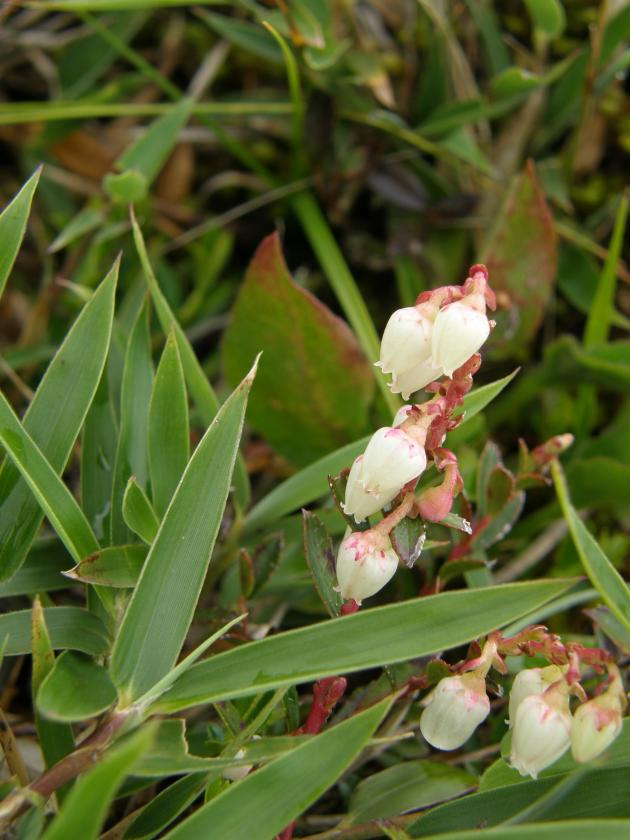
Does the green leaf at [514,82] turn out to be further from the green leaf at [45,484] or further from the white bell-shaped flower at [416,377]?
the green leaf at [45,484]

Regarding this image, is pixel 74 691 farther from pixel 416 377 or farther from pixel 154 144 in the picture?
pixel 154 144

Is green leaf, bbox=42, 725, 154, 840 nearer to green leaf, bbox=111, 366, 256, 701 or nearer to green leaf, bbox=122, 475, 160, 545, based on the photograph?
green leaf, bbox=111, 366, 256, 701

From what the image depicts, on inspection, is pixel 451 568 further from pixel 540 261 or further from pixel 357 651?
pixel 540 261

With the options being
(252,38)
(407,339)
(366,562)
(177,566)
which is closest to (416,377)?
(407,339)

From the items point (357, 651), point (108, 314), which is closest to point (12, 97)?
point (108, 314)

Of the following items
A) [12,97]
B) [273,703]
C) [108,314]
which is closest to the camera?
[273,703]

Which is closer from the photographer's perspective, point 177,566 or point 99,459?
point 177,566

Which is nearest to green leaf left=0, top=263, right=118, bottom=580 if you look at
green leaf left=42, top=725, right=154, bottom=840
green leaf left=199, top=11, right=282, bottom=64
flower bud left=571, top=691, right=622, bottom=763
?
green leaf left=42, top=725, right=154, bottom=840
